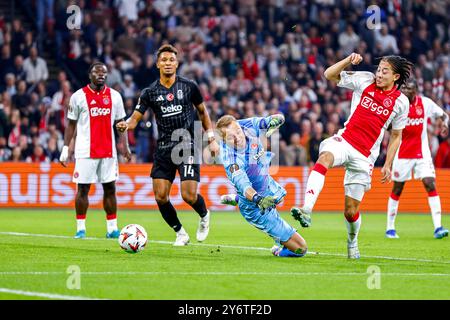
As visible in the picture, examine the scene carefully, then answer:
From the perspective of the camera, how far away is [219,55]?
27562mm

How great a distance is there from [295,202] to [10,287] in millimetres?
15428

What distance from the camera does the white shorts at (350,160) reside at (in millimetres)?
11570

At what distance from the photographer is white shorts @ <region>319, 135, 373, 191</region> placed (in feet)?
38.0

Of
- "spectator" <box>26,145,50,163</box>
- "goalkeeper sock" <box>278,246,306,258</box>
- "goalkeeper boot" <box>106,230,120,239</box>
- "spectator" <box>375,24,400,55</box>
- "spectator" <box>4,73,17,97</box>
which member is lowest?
"goalkeeper boot" <box>106,230,120,239</box>

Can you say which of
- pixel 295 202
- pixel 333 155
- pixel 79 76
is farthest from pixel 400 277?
pixel 79 76

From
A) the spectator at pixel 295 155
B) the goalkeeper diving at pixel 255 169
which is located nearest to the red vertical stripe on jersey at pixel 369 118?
the goalkeeper diving at pixel 255 169

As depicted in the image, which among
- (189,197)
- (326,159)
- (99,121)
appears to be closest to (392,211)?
(189,197)

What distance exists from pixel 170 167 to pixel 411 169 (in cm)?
541

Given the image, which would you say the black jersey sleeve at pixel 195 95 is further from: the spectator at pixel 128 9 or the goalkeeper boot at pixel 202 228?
the spectator at pixel 128 9

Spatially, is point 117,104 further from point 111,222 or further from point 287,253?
point 287,253

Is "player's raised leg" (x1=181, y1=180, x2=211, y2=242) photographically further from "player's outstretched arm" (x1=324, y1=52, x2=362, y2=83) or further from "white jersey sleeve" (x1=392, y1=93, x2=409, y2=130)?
"white jersey sleeve" (x1=392, y1=93, x2=409, y2=130)

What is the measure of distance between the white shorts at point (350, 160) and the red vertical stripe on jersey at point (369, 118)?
88 millimetres

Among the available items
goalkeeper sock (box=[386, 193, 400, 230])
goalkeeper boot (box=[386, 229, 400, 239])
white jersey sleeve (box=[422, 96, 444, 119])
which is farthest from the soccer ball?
white jersey sleeve (box=[422, 96, 444, 119])
